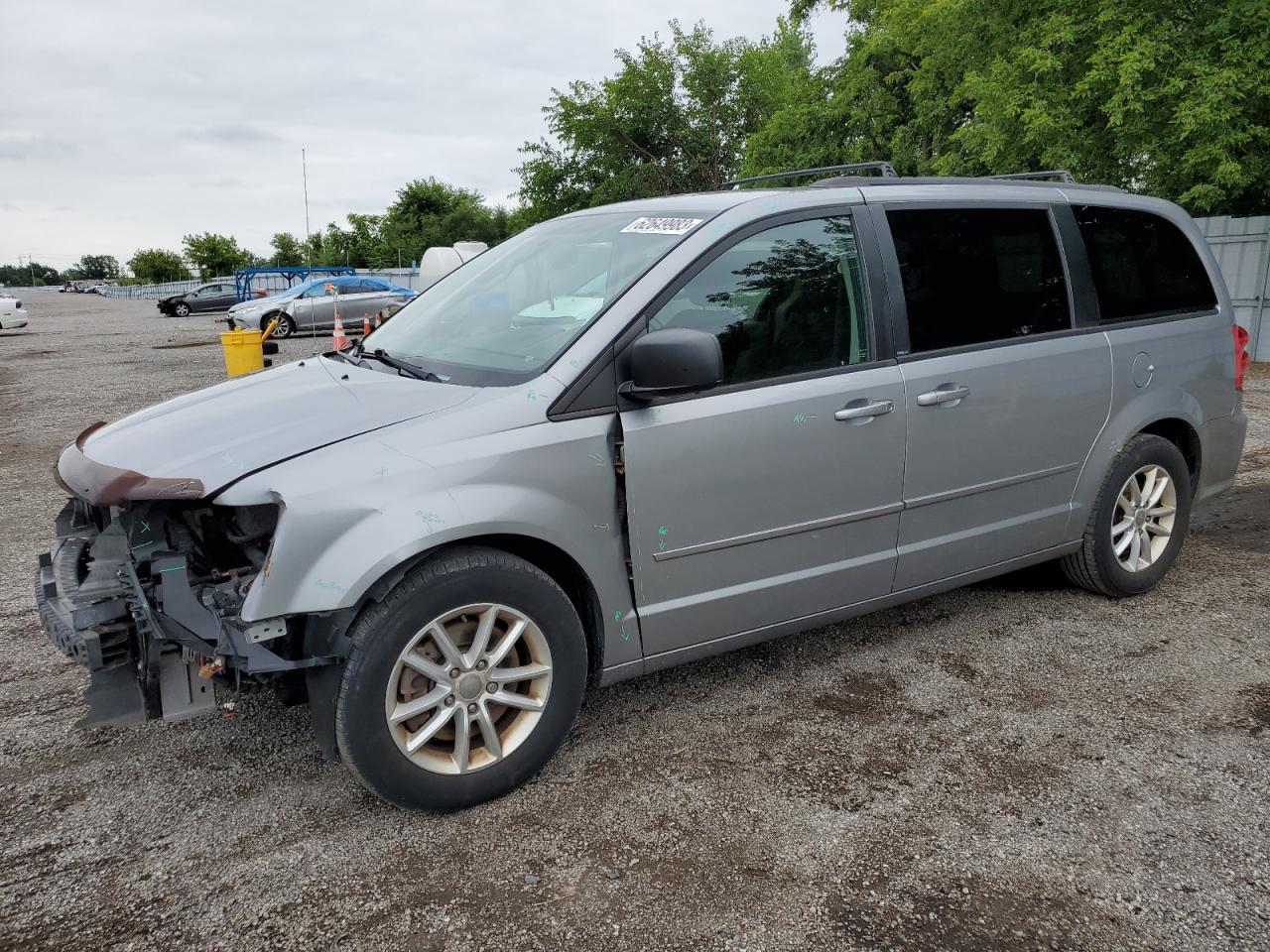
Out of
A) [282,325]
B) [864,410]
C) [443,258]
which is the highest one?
[443,258]

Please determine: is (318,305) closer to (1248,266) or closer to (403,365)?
(1248,266)

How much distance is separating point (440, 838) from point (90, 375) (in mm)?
14453

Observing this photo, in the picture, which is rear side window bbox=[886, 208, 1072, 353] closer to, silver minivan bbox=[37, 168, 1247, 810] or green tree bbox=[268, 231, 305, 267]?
silver minivan bbox=[37, 168, 1247, 810]

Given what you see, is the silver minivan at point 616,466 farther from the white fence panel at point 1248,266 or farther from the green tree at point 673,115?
the green tree at point 673,115

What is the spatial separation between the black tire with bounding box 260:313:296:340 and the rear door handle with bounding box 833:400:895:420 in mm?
20282

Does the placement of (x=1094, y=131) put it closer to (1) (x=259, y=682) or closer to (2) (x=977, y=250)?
(2) (x=977, y=250)

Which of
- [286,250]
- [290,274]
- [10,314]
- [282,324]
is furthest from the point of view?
[286,250]

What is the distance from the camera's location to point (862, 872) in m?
2.62

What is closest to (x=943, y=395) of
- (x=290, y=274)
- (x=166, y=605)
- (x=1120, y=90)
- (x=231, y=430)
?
(x=231, y=430)

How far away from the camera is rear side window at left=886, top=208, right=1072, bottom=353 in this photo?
3.71 metres

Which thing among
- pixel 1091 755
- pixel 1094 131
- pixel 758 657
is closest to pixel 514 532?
pixel 758 657

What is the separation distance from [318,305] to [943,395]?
67.3 feet

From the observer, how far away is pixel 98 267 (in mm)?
155375

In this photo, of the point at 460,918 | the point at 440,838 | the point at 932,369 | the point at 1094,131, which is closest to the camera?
the point at 460,918
